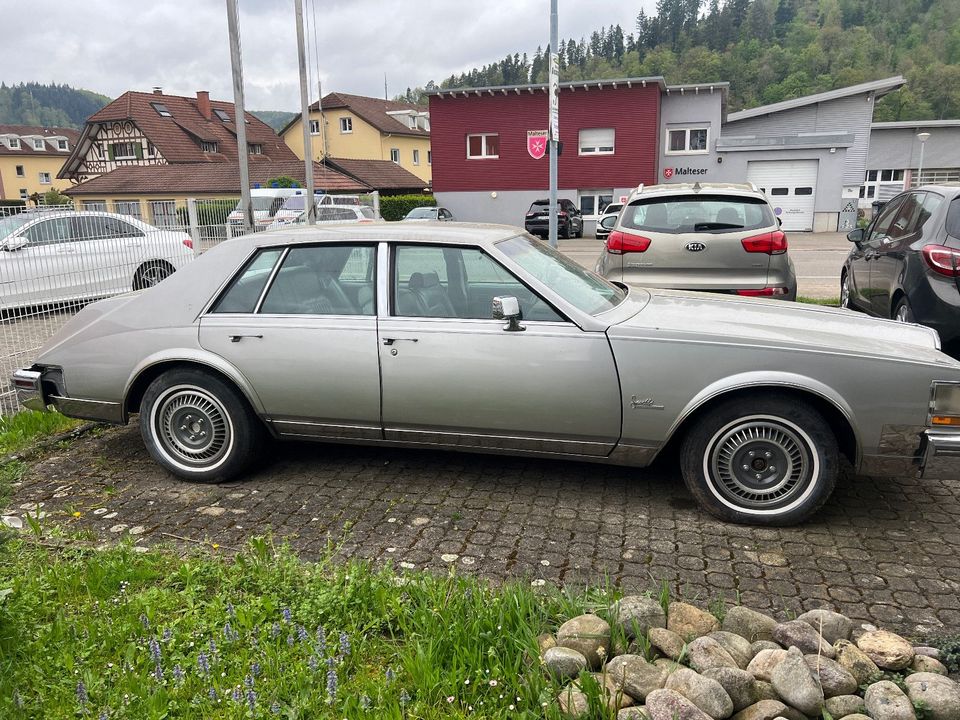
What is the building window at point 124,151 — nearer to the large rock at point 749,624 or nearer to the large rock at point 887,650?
the large rock at point 749,624

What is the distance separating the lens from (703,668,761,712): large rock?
2.56 m

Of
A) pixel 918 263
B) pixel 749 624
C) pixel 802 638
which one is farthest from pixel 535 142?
pixel 802 638

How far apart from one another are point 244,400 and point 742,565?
3.09 meters

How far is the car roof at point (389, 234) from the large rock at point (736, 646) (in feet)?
8.52

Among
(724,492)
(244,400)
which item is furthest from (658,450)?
(244,400)

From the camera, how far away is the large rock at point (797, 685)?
2.51 meters

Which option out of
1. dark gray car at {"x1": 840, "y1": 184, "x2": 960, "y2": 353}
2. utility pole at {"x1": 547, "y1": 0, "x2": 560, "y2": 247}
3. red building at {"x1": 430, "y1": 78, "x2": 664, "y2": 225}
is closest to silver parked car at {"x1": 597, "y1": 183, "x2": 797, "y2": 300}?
dark gray car at {"x1": 840, "y1": 184, "x2": 960, "y2": 353}

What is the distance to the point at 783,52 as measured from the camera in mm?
99562

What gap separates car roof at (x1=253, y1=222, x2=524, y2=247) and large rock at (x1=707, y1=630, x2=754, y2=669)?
2.60m

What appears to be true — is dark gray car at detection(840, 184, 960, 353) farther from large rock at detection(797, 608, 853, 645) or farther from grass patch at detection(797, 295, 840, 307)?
large rock at detection(797, 608, 853, 645)

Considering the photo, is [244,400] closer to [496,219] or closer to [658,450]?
[658,450]

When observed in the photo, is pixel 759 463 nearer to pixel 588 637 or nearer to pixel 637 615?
pixel 637 615

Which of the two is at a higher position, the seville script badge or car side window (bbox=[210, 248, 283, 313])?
the seville script badge

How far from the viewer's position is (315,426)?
4766mm
